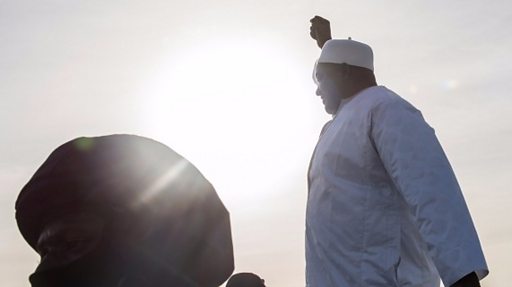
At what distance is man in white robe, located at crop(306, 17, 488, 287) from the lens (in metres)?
3.87

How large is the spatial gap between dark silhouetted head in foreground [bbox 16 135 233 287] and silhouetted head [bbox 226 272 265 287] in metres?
9.89

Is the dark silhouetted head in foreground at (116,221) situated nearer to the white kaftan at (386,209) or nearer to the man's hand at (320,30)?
the white kaftan at (386,209)

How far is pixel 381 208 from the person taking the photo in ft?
13.5

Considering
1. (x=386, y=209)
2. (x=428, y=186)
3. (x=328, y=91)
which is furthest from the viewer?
(x=328, y=91)

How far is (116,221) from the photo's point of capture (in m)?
1.69

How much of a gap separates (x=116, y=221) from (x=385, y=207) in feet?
8.65

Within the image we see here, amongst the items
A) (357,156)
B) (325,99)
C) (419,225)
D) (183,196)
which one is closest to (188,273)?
(183,196)

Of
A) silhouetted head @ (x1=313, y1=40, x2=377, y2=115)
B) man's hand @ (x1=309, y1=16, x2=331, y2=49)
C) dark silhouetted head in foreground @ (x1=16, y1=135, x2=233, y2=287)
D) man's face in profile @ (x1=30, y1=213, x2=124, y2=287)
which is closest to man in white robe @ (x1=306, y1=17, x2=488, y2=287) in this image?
silhouetted head @ (x1=313, y1=40, x2=377, y2=115)

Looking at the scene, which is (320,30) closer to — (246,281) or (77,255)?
(77,255)

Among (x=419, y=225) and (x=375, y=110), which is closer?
(x=419, y=225)

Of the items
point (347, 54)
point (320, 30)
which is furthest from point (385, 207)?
point (320, 30)

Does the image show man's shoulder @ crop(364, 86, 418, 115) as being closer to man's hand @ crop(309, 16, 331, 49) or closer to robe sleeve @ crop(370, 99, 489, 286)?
robe sleeve @ crop(370, 99, 489, 286)

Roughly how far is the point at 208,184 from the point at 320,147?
2.82m

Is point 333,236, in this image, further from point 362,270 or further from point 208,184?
point 208,184
